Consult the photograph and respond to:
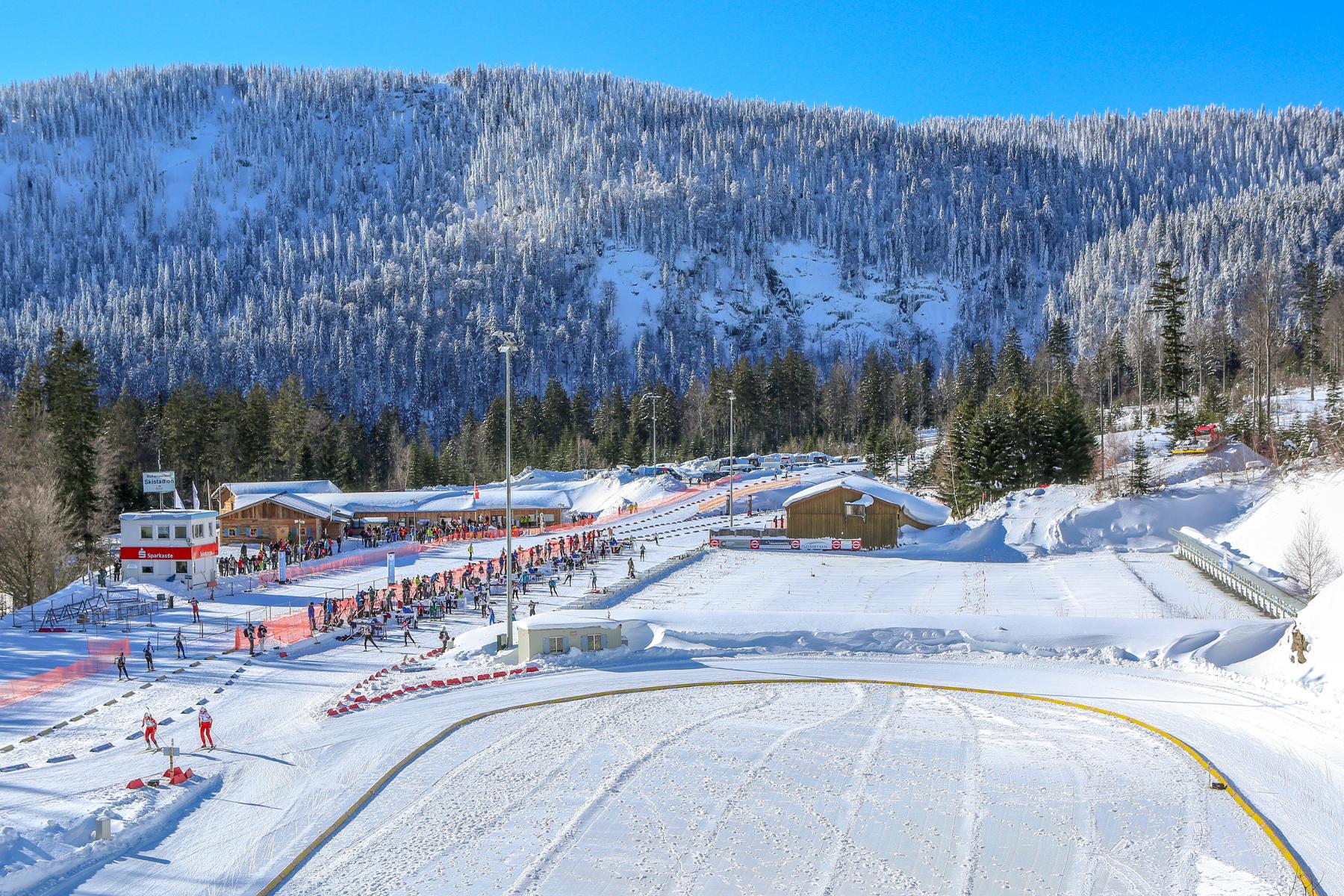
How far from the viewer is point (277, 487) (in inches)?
2438

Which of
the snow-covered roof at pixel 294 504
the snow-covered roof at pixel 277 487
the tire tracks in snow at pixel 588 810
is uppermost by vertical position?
the snow-covered roof at pixel 277 487

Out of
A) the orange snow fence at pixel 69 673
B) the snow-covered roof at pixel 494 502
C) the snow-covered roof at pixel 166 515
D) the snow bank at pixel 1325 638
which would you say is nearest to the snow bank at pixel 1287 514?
the snow bank at pixel 1325 638

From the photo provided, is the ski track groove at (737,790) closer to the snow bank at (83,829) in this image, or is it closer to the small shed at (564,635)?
the small shed at (564,635)

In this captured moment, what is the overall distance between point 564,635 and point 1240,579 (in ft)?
79.1

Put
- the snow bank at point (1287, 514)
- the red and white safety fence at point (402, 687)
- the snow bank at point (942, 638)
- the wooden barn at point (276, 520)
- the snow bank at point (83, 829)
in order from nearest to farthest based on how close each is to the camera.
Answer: the snow bank at point (83, 829) < the red and white safety fence at point (402, 687) < the snow bank at point (942, 638) < the snow bank at point (1287, 514) < the wooden barn at point (276, 520)

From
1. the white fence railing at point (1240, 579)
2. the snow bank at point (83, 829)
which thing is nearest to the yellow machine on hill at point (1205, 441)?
the white fence railing at point (1240, 579)

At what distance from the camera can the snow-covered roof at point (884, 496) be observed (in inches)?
1869

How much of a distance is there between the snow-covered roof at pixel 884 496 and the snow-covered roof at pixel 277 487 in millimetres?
36482

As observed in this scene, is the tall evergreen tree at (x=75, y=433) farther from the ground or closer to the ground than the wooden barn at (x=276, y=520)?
farther from the ground

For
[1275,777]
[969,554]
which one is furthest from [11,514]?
[1275,777]

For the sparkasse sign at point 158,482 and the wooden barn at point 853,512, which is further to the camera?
the wooden barn at point 853,512

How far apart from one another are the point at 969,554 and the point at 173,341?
168 meters

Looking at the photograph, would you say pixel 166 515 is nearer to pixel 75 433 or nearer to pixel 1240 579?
pixel 75 433

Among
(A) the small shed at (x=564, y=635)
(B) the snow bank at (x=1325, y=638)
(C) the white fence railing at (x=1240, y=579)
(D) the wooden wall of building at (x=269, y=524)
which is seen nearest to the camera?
(B) the snow bank at (x=1325, y=638)
